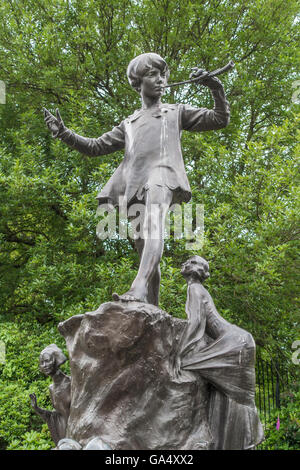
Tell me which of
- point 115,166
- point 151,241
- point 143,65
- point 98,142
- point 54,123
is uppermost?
point 115,166

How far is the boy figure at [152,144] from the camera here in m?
4.06

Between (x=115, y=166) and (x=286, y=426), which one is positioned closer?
(x=286, y=426)

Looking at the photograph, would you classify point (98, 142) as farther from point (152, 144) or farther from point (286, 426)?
point (286, 426)

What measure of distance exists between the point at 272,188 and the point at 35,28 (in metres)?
5.36

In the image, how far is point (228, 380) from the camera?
3.56m

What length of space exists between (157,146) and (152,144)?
46 millimetres

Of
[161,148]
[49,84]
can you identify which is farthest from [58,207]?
[161,148]

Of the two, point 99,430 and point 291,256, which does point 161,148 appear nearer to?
point 99,430

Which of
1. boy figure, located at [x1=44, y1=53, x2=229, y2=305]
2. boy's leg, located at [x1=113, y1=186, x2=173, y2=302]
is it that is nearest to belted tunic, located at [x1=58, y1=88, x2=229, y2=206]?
boy figure, located at [x1=44, y1=53, x2=229, y2=305]

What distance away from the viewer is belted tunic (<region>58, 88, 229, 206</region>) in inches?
166

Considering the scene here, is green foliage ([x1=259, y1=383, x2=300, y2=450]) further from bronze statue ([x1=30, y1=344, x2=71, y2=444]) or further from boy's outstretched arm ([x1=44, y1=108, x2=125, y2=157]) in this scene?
boy's outstretched arm ([x1=44, y1=108, x2=125, y2=157])

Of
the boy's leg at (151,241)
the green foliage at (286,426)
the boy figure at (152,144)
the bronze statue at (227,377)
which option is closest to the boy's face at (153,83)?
the boy figure at (152,144)

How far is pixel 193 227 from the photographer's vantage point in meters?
8.56

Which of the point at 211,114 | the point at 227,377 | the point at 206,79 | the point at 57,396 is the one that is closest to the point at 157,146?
the point at 211,114
